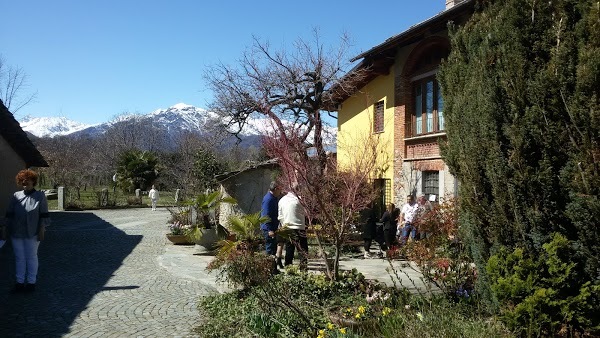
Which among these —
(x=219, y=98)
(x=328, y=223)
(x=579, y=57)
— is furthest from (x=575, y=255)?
(x=219, y=98)

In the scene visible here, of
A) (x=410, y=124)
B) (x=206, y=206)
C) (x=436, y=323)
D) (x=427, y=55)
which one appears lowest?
(x=436, y=323)

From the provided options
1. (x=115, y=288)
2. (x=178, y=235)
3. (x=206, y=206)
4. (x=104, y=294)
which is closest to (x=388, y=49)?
(x=206, y=206)

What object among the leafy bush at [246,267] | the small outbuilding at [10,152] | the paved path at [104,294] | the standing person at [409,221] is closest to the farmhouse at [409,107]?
the standing person at [409,221]

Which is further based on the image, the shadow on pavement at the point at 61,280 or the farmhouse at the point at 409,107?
the farmhouse at the point at 409,107

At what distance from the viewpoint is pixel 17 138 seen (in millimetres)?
15320

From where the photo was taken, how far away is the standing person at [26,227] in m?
7.49

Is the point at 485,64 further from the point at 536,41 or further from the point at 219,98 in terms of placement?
the point at 219,98

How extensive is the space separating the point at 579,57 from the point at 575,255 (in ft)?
5.57

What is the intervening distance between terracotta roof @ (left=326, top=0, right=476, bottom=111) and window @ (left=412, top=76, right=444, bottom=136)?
1.26m

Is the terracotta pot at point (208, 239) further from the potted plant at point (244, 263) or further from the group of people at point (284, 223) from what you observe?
the potted plant at point (244, 263)

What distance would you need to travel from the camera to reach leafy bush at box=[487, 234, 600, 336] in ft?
13.1

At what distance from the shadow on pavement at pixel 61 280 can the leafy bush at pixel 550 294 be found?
195 inches

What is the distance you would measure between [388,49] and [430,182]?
4.28 metres

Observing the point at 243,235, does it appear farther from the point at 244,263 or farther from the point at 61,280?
the point at 61,280
